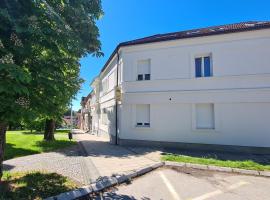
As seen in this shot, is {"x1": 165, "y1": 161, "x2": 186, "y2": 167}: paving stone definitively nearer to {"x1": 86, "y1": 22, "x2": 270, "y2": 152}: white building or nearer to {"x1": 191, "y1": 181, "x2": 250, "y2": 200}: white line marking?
{"x1": 191, "y1": 181, "x2": 250, "y2": 200}: white line marking

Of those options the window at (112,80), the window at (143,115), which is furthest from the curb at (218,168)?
the window at (112,80)

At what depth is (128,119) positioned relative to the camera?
15156mm

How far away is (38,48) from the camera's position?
5.72m

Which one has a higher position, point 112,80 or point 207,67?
point 112,80

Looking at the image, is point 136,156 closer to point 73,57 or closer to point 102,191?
point 102,191

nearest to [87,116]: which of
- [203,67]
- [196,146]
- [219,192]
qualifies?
[196,146]

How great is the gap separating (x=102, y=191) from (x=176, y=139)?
27.1 feet

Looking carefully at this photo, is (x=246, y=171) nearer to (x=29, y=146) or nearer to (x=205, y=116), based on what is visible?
(x=205, y=116)

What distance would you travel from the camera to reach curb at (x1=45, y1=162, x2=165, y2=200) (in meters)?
5.71

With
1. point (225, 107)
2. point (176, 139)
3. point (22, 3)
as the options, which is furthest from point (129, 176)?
point (225, 107)

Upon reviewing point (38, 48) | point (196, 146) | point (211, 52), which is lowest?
point (196, 146)

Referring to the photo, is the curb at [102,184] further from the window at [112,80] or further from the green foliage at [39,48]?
the window at [112,80]

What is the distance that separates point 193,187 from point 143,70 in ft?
32.0

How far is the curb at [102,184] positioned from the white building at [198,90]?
568 centimetres
